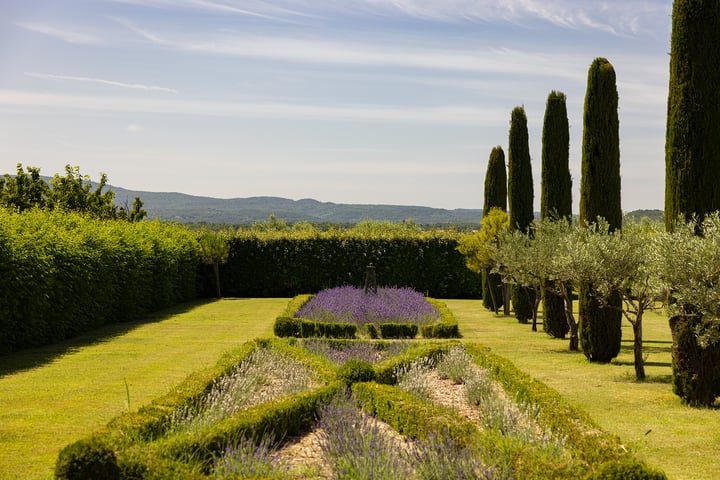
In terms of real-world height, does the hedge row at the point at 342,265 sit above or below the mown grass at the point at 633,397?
above

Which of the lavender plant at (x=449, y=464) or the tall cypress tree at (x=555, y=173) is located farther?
the tall cypress tree at (x=555, y=173)

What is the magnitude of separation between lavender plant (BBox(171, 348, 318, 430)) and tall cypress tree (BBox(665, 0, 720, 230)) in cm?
603

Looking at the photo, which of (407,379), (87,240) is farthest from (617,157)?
(87,240)

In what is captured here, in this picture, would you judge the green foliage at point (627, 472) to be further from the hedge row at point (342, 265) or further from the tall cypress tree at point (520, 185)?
the hedge row at point (342, 265)

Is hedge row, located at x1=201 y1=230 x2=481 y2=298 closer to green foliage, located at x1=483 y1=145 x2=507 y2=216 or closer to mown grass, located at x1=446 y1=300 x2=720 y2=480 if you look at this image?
green foliage, located at x1=483 y1=145 x2=507 y2=216

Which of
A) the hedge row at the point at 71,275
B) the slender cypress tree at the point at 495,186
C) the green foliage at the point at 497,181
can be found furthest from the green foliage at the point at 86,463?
the green foliage at the point at 497,181

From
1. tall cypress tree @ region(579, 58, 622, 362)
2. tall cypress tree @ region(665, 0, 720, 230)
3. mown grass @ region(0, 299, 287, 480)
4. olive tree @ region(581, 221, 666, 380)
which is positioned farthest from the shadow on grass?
tall cypress tree @ region(665, 0, 720, 230)

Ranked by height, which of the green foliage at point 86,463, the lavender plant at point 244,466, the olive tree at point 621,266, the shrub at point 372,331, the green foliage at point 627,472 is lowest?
the shrub at point 372,331

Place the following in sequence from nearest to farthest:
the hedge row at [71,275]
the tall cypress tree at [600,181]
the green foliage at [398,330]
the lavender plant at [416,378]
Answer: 1. the lavender plant at [416,378]
2. the tall cypress tree at [600,181]
3. the hedge row at [71,275]
4. the green foliage at [398,330]

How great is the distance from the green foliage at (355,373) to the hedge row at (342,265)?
876 inches

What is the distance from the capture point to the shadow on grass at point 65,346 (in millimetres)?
13664

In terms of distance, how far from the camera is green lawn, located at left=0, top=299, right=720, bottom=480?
27.6 feet

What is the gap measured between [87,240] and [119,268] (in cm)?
203

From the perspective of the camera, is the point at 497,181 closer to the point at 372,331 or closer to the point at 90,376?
the point at 372,331
